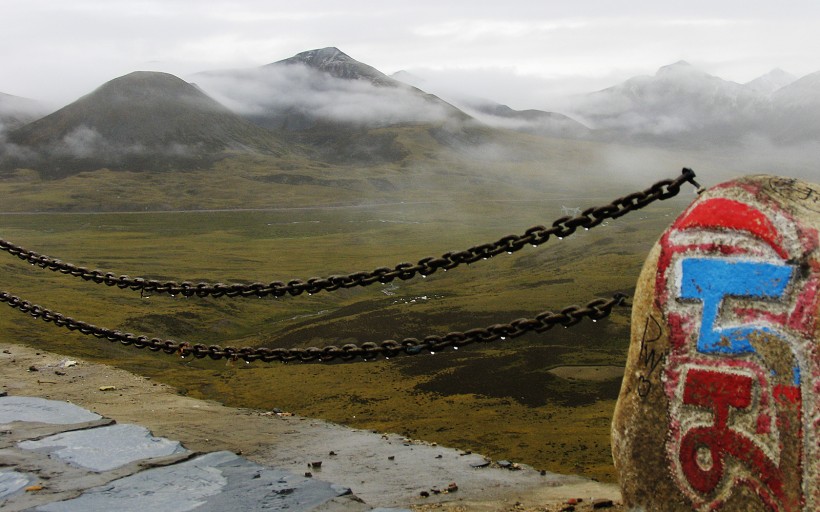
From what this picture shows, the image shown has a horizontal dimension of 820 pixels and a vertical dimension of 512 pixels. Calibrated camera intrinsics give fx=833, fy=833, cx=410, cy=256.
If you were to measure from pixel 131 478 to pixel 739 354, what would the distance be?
3.26m

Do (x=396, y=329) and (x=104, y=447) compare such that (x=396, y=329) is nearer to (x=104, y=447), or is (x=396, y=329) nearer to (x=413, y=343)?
(x=104, y=447)

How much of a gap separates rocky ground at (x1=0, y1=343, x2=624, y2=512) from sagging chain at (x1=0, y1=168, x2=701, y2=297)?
1.37 metres

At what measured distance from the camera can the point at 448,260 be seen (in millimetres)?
3785

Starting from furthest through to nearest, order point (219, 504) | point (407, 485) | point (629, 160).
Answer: point (629, 160), point (407, 485), point (219, 504)

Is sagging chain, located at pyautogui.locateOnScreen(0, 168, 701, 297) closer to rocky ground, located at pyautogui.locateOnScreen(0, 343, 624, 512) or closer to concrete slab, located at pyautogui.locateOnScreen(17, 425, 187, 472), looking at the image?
concrete slab, located at pyautogui.locateOnScreen(17, 425, 187, 472)

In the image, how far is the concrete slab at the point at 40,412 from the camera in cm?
582

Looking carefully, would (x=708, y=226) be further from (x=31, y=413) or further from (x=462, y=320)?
(x=462, y=320)

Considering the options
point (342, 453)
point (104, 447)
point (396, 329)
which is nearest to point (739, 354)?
point (342, 453)

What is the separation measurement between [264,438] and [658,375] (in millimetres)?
3916

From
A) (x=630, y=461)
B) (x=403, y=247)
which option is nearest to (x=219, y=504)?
(x=630, y=461)

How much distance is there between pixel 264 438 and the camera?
6.36 m

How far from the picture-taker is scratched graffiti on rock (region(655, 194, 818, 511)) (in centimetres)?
284

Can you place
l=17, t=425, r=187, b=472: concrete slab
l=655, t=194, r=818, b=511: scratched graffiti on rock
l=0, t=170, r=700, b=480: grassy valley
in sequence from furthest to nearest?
l=0, t=170, r=700, b=480: grassy valley, l=17, t=425, r=187, b=472: concrete slab, l=655, t=194, r=818, b=511: scratched graffiti on rock

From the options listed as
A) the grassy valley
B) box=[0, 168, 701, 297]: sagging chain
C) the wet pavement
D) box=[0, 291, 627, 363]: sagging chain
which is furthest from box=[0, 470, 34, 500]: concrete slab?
the grassy valley
